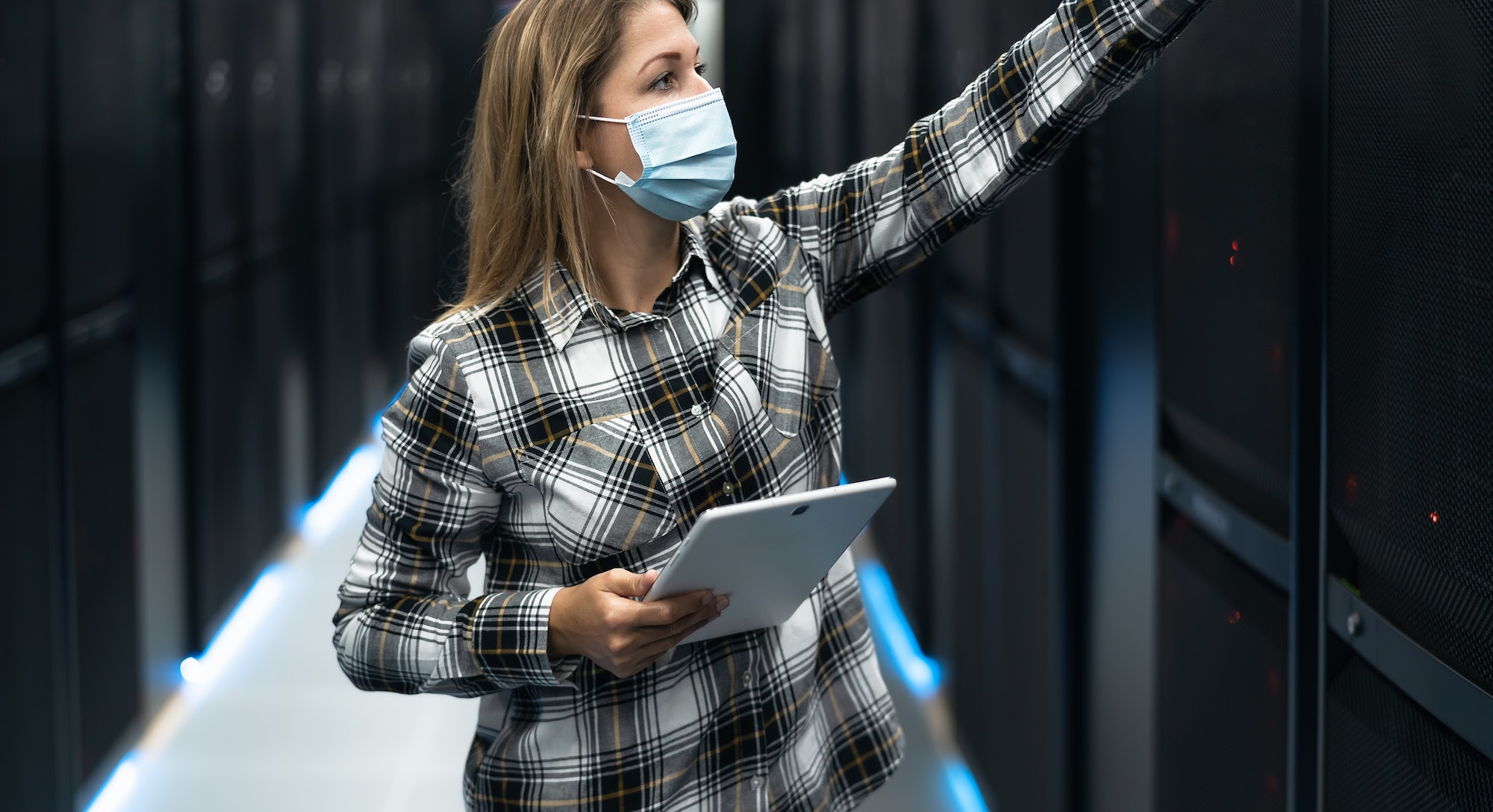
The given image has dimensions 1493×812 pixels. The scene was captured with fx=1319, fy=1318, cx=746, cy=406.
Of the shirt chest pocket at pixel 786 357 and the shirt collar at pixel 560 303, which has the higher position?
the shirt collar at pixel 560 303

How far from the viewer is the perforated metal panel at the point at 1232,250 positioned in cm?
140

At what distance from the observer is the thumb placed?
3.99 feet

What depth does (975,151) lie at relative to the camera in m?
1.43

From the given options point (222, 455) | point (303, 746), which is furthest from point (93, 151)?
point (303, 746)

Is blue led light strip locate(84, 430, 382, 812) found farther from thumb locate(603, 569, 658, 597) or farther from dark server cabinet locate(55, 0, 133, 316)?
thumb locate(603, 569, 658, 597)

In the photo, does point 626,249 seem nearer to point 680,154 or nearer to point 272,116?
point 680,154

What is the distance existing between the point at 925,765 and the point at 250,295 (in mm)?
2935

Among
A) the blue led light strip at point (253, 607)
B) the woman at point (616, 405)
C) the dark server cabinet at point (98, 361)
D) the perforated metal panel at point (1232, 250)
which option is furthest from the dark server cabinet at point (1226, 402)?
the blue led light strip at point (253, 607)

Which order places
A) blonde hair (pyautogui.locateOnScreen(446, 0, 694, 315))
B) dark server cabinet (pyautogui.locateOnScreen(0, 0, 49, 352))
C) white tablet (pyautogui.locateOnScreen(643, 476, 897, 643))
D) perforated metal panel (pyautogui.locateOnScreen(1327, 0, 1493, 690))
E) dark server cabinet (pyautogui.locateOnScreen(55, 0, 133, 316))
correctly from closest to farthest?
perforated metal panel (pyautogui.locateOnScreen(1327, 0, 1493, 690)), white tablet (pyautogui.locateOnScreen(643, 476, 897, 643)), blonde hair (pyautogui.locateOnScreen(446, 0, 694, 315)), dark server cabinet (pyautogui.locateOnScreen(0, 0, 49, 352)), dark server cabinet (pyautogui.locateOnScreen(55, 0, 133, 316))

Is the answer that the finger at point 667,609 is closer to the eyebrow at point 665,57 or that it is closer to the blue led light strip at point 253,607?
the eyebrow at point 665,57

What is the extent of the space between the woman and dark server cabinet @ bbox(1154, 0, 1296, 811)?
0.24m

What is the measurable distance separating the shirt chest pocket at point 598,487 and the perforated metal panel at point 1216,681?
2.33 feet

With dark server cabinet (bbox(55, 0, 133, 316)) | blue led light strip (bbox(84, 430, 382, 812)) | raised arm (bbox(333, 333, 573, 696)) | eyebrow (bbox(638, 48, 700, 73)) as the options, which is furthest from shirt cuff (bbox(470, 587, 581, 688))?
blue led light strip (bbox(84, 430, 382, 812))

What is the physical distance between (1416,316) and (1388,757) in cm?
39
